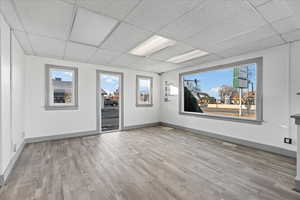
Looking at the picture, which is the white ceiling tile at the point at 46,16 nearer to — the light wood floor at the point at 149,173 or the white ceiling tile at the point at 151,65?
the white ceiling tile at the point at 151,65

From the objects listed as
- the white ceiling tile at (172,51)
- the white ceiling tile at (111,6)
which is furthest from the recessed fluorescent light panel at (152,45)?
the white ceiling tile at (111,6)

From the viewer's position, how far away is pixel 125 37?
261 centimetres

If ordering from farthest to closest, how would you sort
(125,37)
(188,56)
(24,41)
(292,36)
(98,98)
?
(98,98), (188,56), (24,41), (125,37), (292,36)

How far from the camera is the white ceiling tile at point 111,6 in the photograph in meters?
1.66

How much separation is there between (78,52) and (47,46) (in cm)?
64

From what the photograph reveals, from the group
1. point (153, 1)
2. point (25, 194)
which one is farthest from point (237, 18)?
point (25, 194)

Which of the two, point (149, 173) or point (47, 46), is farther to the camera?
point (47, 46)

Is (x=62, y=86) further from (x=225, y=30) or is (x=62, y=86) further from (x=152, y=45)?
(x=225, y=30)

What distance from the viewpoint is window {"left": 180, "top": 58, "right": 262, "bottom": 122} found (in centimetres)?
335

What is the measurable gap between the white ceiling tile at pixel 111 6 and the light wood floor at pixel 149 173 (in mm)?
2452

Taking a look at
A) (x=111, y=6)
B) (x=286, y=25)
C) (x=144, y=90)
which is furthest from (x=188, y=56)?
(x=111, y=6)

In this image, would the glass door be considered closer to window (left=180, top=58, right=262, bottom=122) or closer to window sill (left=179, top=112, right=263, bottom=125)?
window (left=180, top=58, right=262, bottom=122)

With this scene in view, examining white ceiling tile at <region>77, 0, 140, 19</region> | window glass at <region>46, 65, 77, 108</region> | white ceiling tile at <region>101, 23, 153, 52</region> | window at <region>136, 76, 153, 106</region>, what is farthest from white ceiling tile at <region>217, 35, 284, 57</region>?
window glass at <region>46, 65, 77, 108</region>

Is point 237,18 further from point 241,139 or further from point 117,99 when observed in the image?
point 117,99
